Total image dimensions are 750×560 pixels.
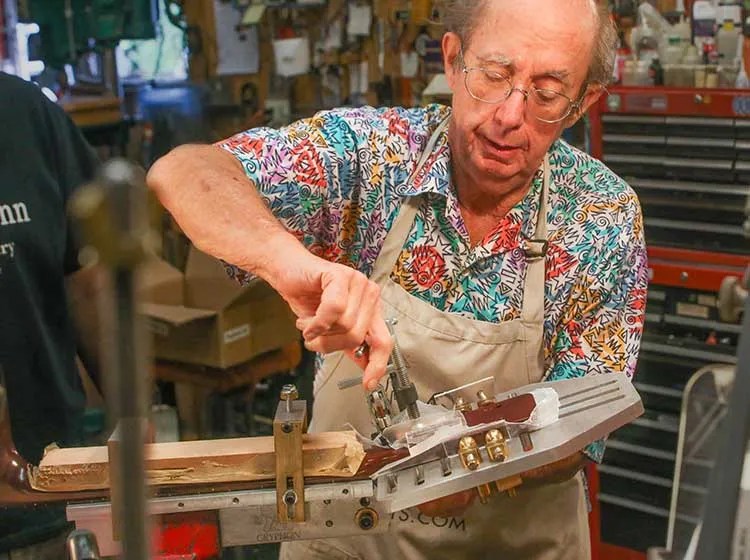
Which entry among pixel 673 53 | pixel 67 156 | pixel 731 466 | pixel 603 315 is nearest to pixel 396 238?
pixel 603 315

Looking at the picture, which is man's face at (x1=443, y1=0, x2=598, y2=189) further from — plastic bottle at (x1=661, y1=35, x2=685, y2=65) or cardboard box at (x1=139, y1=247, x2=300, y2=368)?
cardboard box at (x1=139, y1=247, x2=300, y2=368)

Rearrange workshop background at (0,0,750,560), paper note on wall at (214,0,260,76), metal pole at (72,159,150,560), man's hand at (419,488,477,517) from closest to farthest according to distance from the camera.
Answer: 1. metal pole at (72,159,150,560)
2. man's hand at (419,488,477,517)
3. workshop background at (0,0,750,560)
4. paper note on wall at (214,0,260,76)

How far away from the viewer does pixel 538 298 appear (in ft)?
4.35

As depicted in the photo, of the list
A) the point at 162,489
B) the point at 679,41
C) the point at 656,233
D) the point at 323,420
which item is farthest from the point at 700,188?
the point at 162,489

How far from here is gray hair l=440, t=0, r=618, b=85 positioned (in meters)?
1.35

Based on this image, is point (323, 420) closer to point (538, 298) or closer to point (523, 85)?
point (538, 298)

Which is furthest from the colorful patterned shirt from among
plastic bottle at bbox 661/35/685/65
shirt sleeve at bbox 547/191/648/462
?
plastic bottle at bbox 661/35/685/65

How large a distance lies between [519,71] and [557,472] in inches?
22.1

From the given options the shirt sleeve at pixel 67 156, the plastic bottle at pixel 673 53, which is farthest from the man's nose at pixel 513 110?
the plastic bottle at pixel 673 53

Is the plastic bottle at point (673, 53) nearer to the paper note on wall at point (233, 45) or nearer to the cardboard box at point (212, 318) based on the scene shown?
the cardboard box at point (212, 318)

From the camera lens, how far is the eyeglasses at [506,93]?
4.25 ft

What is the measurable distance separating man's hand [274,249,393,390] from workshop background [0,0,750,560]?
1.00 feet

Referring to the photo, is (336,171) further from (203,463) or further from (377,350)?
(203,463)

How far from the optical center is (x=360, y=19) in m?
3.62
